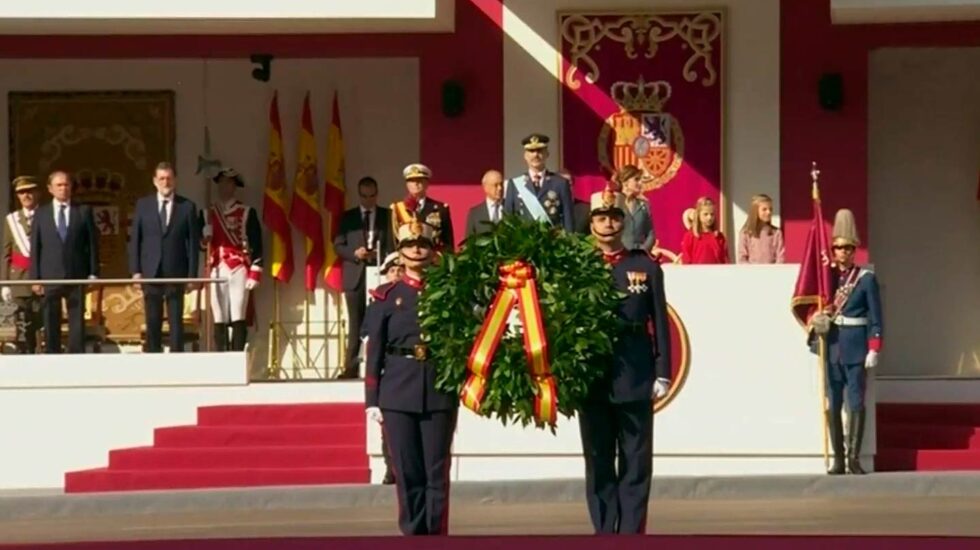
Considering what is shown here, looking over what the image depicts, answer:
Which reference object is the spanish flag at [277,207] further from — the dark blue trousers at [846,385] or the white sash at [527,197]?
the dark blue trousers at [846,385]

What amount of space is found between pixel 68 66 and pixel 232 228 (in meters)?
2.51

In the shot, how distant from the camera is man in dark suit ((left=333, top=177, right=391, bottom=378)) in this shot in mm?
24078

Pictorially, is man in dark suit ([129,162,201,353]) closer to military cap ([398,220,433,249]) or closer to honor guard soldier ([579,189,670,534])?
military cap ([398,220,433,249])

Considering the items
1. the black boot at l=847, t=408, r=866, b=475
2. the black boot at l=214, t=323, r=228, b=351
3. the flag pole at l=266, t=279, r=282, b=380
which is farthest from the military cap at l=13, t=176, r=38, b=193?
A: the black boot at l=847, t=408, r=866, b=475

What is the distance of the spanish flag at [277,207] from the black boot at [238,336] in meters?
1.90

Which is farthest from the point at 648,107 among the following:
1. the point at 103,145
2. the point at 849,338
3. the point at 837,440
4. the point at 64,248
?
the point at 64,248

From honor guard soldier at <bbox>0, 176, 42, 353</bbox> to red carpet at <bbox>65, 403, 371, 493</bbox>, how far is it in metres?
1.39

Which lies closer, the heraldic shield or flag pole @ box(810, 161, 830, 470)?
flag pole @ box(810, 161, 830, 470)

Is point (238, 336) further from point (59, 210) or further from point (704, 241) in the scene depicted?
point (704, 241)

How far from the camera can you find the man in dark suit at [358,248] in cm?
2408

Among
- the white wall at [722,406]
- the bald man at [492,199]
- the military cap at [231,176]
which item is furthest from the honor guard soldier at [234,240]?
the white wall at [722,406]

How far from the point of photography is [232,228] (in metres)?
25.2

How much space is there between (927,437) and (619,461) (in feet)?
23.9

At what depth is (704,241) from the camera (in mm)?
23234
